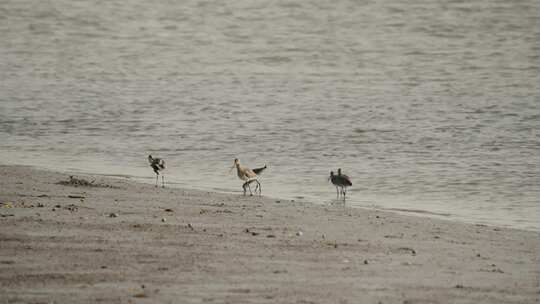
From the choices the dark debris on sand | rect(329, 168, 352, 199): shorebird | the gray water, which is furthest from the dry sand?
the gray water

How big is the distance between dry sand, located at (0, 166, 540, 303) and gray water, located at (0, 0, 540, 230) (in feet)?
8.10

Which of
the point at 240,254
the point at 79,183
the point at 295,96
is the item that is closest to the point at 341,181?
the point at 79,183

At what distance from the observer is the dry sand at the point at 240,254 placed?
8.13m

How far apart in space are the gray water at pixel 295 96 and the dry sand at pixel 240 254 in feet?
8.10

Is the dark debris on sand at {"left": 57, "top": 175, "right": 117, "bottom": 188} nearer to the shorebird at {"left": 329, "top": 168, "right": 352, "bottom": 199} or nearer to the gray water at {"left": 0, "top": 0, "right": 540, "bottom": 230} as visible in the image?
the gray water at {"left": 0, "top": 0, "right": 540, "bottom": 230}

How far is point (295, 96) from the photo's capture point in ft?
89.9

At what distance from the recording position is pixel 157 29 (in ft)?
140

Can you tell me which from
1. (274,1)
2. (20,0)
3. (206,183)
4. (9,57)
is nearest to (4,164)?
(206,183)

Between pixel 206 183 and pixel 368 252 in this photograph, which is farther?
pixel 206 183

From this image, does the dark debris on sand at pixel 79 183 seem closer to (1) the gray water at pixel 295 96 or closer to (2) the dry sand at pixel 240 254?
(2) the dry sand at pixel 240 254

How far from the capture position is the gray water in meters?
16.8

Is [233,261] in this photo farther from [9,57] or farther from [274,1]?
[274,1]

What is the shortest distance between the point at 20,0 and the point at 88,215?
42.5 meters

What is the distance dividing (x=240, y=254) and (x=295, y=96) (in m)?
18.3
